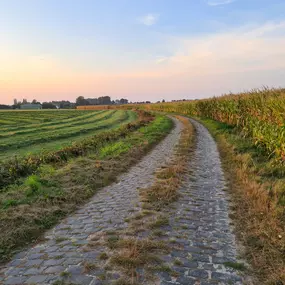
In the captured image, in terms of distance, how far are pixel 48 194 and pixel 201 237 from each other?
158 inches

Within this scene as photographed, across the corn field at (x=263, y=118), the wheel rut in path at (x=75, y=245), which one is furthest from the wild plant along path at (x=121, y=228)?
the corn field at (x=263, y=118)

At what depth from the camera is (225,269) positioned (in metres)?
4.07

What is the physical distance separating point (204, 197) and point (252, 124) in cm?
890

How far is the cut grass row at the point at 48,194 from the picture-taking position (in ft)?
17.9

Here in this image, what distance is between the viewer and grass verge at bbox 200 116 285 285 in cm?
415

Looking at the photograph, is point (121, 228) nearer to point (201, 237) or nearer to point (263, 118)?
point (201, 237)

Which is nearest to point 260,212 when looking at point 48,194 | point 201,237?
point 201,237

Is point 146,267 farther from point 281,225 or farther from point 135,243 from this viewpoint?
point 281,225

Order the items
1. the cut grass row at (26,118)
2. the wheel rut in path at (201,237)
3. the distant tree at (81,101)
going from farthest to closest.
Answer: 1. the distant tree at (81,101)
2. the cut grass row at (26,118)
3. the wheel rut in path at (201,237)

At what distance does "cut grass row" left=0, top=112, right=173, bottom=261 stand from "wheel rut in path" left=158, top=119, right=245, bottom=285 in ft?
8.05

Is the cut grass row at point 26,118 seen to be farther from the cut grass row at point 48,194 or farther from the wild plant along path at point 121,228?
the wild plant along path at point 121,228

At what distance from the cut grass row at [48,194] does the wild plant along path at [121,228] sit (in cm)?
35

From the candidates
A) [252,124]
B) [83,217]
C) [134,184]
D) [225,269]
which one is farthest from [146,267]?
[252,124]

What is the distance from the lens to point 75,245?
4.88 metres
